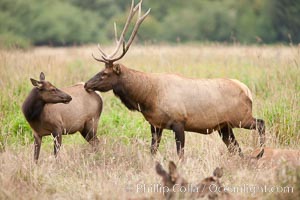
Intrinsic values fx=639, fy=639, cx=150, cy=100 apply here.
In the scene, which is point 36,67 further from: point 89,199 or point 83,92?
point 89,199

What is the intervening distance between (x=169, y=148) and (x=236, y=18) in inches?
1809

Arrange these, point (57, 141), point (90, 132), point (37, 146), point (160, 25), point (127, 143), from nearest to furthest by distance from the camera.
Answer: point (57, 141) < point (37, 146) < point (90, 132) < point (127, 143) < point (160, 25)

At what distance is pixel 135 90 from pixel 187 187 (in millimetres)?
2881

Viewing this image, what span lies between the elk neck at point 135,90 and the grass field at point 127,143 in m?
0.61

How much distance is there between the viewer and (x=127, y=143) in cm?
983

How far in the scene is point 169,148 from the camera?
9336mm

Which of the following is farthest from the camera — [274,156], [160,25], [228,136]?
[160,25]

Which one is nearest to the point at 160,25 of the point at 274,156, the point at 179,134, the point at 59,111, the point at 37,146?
the point at 59,111

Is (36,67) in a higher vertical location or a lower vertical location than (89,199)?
higher

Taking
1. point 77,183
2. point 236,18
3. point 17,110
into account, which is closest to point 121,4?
point 236,18

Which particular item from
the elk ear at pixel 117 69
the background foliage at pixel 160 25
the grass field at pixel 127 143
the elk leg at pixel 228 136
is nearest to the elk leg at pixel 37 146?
the grass field at pixel 127 143

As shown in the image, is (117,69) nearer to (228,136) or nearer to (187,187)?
(228,136)

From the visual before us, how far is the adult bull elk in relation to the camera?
884cm

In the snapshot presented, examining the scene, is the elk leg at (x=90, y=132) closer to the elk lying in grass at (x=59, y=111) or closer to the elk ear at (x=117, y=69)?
the elk lying in grass at (x=59, y=111)
